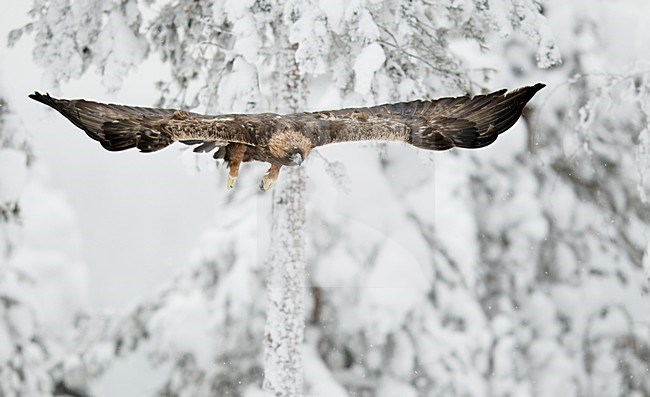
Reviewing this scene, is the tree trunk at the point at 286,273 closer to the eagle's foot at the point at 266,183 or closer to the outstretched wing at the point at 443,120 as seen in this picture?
the outstretched wing at the point at 443,120

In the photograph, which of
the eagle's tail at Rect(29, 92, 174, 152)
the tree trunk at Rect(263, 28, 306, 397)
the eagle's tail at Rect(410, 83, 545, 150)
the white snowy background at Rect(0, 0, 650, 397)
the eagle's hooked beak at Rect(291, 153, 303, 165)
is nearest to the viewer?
the eagle's hooked beak at Rect(291, 153, 303, 165)

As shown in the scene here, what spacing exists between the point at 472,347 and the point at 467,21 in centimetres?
336

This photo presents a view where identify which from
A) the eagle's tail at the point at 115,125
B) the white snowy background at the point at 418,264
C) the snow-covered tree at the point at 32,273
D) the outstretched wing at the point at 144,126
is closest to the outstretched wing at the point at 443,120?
the outstretched wing at the point at 144,126

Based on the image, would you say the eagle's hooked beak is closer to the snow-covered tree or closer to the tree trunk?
the tree trunk

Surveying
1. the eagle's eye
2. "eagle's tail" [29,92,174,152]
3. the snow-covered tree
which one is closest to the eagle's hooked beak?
the eagle's eye

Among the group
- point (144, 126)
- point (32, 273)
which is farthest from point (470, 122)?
point (32, 273)

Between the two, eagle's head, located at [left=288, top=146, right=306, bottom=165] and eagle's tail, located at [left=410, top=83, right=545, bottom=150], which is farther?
eagle's tail, located at [left=410, top=83, right=545, bottom=150]

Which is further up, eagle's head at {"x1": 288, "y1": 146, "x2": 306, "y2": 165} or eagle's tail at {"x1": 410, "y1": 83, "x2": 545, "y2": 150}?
eagle's tail at {"x1": 410, "y1": 83, "x2": 545, "y2": 150}

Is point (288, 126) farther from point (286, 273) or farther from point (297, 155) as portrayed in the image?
point (286, 273)

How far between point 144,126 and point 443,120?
1.43m

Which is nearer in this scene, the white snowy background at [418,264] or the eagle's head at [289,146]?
the eagle's head at [289,146]

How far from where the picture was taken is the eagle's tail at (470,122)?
3955 millimetres

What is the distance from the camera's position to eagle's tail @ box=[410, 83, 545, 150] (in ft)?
13.0

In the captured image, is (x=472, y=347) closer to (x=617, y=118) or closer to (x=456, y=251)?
(x=456, y=251)
